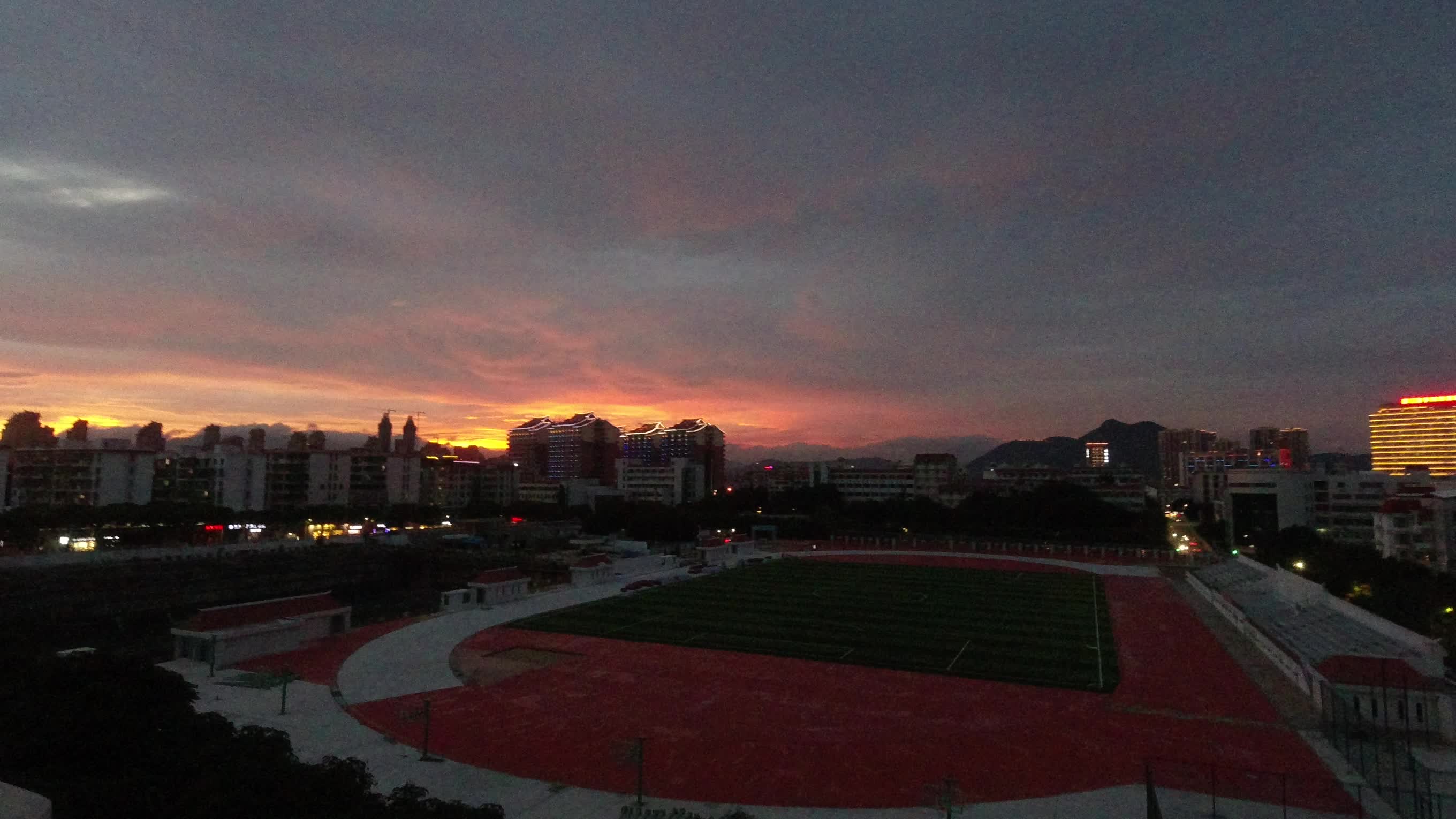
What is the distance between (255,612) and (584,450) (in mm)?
158423

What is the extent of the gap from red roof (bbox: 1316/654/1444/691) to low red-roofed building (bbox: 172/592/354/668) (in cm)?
3171

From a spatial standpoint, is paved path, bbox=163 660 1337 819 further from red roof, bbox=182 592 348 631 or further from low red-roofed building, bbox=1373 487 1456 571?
low red-roofed building, bbox=1373 487 1456 571

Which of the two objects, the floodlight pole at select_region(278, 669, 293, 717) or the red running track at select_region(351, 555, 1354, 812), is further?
the floodlight pole at select_region(278, 669, 293, 717)

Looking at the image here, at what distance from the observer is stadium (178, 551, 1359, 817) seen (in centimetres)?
1475

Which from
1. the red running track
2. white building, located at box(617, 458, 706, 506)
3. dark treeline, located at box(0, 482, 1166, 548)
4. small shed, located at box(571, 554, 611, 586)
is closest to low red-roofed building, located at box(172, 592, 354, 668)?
the red running track

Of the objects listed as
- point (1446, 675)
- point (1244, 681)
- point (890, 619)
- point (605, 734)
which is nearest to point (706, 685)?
point (605, 734)

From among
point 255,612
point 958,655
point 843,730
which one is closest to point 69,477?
point 255,612

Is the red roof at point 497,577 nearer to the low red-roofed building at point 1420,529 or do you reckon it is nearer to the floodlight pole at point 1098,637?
the floodlight pole at point 1098,637

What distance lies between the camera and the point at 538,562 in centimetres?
5744

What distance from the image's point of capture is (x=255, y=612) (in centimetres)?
2598

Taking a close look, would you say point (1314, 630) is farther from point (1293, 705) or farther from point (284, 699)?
point (284, 699)

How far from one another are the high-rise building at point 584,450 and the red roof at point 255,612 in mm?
148166

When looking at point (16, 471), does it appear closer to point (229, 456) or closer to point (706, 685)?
point (229, 456)

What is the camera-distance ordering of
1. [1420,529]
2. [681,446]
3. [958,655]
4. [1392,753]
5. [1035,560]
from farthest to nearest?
[681,446]
[1035,560]
[1420,529]
[958,655]
[1392,753]
